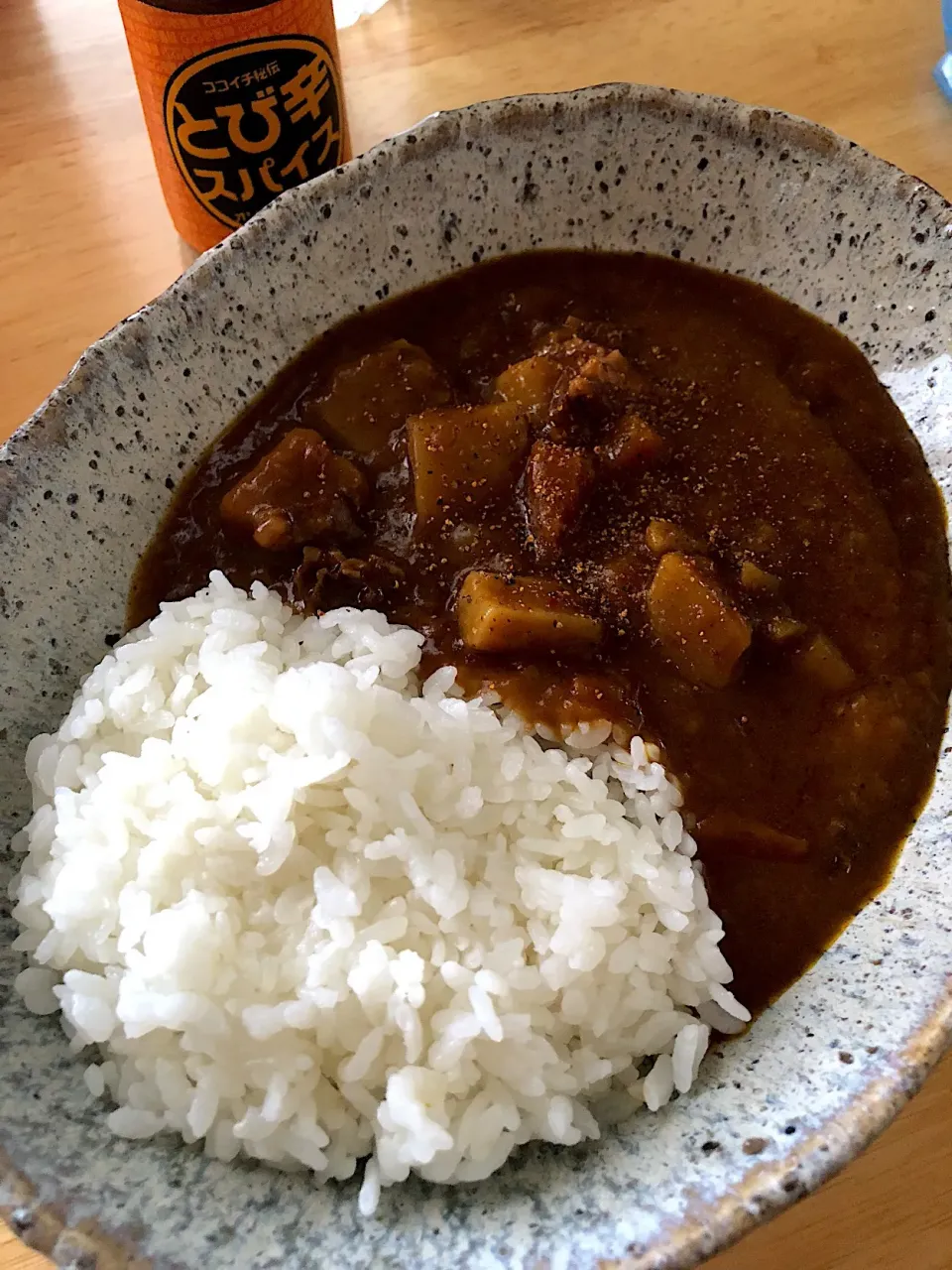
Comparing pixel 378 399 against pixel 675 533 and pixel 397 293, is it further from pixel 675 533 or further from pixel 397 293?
pixel 675 533

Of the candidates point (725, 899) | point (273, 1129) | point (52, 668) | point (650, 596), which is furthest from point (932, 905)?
point (52, 668)

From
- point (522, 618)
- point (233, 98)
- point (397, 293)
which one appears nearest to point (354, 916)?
point (522, 618)

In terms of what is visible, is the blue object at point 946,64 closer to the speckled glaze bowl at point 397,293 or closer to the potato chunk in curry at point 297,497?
the speckled glaze bowl at point 397,293

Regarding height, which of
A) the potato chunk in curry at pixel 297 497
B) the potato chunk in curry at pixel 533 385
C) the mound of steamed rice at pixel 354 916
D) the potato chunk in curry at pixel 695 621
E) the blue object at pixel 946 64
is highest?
the blue object at pixel 946 64

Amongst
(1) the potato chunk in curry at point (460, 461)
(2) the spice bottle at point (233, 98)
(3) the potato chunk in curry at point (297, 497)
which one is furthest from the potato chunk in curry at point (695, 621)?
(2) the spice bottle at point (233, 98)

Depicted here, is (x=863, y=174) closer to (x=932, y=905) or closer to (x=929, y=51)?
(x=929, y=51)

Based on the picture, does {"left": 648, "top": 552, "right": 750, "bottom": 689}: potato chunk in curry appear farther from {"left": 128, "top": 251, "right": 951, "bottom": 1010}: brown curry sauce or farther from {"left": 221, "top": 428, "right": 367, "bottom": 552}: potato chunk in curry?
{"left": 221, "top": 428, "right": 367, "bottom": 552}: potato chunk in curry
